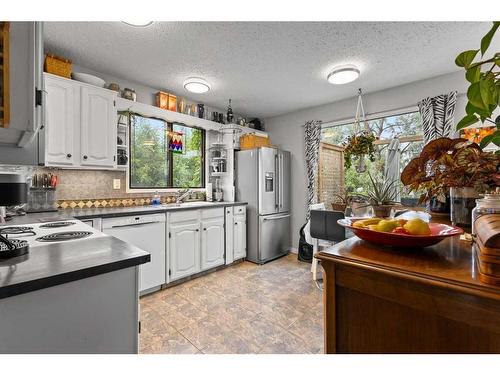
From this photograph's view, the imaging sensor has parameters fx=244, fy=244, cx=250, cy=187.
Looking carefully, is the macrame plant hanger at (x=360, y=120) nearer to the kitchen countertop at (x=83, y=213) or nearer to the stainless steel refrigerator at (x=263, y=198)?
the stainless steel refrigerator at (x=263, y=198)

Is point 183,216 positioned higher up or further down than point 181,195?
further down

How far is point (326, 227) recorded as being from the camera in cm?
285

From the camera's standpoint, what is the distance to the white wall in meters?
2.90

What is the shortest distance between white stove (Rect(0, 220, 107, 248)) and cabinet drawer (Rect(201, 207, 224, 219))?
5.18ft

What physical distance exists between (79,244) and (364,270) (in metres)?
1.23

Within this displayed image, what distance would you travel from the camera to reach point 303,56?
97.3 inches

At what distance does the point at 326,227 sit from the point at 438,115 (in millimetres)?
1873

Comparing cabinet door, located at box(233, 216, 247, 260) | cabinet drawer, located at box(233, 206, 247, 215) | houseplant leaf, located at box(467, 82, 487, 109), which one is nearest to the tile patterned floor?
cabinet door, located at box(233, 216, 247, 260)

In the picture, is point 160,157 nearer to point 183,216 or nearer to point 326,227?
point 183,216

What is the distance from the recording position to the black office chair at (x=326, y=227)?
109 inches

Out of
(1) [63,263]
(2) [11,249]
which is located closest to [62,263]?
(1) [63,263]

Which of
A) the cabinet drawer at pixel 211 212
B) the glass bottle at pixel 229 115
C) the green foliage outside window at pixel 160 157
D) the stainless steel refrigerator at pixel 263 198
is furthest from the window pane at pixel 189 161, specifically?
the cabinet drawer at pixel 211 212
